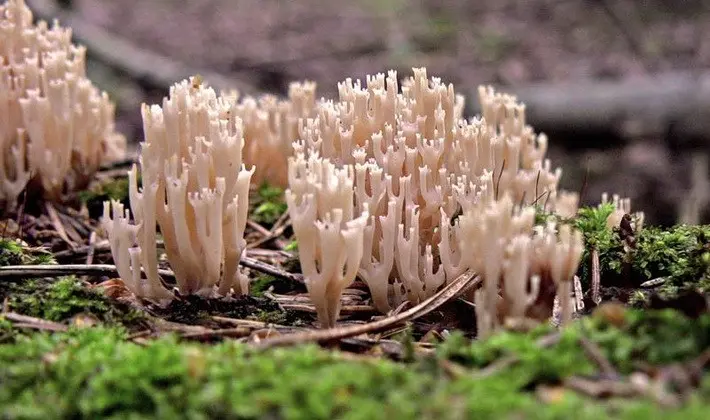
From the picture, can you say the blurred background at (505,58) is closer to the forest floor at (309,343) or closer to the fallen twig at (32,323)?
the forest floor at (309,343)

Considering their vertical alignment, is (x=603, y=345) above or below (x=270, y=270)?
below

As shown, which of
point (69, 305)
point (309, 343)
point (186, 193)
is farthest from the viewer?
point (186, 193)

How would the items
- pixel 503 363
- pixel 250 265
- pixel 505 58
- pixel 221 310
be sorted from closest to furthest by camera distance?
pixel 503 363 → pixel 221 310 → pixel 250 265 → pixel 505 58

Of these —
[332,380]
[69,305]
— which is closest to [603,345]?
[332,380]

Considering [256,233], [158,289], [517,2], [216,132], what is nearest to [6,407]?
[158,289]

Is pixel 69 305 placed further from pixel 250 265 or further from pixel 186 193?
pixel 250 265

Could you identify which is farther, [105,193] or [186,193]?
[105,193]

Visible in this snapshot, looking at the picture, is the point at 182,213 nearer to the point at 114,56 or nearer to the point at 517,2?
the point at 114,56
